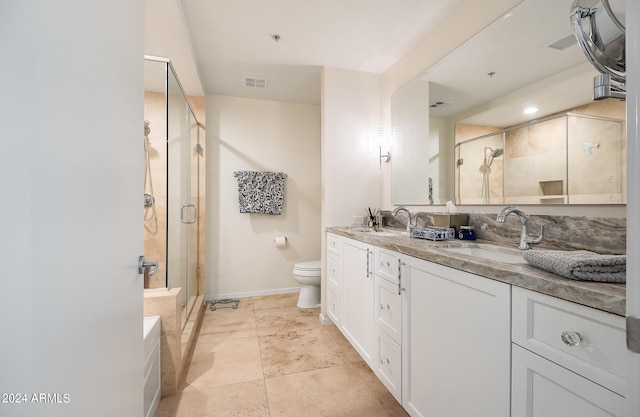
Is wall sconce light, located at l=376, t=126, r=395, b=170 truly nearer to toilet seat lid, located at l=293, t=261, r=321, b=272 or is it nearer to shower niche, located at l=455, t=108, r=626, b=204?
shower niche, located at l=455, t=108, r=626, b=204

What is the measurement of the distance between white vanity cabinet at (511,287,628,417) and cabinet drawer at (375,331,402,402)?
664mm

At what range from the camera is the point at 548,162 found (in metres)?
1.33

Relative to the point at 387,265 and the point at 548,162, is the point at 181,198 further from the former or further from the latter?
the point at 548,162

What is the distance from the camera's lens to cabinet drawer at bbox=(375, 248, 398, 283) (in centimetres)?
147

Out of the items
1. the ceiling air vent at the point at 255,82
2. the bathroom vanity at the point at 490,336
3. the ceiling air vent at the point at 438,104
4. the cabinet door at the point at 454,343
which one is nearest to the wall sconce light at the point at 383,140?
the ceiling air vent at the point at 438,104

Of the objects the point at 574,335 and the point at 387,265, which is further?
the point at 387,265

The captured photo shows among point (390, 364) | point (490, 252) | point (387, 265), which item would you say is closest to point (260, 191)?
point (387, 265)

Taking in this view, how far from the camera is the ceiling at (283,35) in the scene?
1.85 metres

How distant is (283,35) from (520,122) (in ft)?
5.95

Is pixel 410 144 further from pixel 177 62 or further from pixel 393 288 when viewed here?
pixel 177 62

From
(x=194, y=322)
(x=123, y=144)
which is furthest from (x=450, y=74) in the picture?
(x=194, y=322)

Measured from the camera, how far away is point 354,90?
8.90 feet

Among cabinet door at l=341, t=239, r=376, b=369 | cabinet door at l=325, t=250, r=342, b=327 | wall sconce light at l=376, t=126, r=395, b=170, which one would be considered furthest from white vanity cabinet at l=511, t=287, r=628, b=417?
wall sconce light at l=376, t=126, r=395, b=170

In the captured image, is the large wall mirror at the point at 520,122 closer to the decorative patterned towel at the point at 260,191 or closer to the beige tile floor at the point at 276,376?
→ the beige tile floor at the point at 276,376
